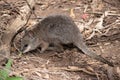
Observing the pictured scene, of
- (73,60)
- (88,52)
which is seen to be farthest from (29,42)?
(88,52)

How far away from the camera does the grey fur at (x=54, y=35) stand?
24.6 feet

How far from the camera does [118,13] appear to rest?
29.3 ft

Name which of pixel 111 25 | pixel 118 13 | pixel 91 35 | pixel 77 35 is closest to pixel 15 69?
pixel 77 35

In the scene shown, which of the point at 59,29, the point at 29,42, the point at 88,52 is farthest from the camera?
the point at 29,42

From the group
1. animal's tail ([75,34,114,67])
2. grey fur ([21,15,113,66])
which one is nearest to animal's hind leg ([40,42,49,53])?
grey fur ([21,15,113,66])

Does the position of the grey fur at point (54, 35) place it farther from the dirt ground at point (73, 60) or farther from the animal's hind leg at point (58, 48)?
the dirt ground at point (73, 60)

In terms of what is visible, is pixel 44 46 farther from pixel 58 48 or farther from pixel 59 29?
pixel 59 29

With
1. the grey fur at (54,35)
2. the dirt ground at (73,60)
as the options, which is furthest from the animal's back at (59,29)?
the dirt ground at (73,60)

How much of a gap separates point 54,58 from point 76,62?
449 millimetres

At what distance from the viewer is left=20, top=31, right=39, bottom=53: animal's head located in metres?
7.54

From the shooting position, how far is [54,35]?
758cm

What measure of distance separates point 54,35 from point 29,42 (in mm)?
509

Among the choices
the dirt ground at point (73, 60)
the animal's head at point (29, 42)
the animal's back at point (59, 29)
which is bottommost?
the dirt ground at point (73, 60)

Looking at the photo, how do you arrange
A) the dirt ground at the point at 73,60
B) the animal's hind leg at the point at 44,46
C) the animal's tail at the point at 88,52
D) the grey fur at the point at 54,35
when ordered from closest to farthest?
the dirt ground at the point at 73,60
the animal's tail at the point at 88,52
the grey fur at the point at 54,35
the animal's hind leg at the point at 44,46
